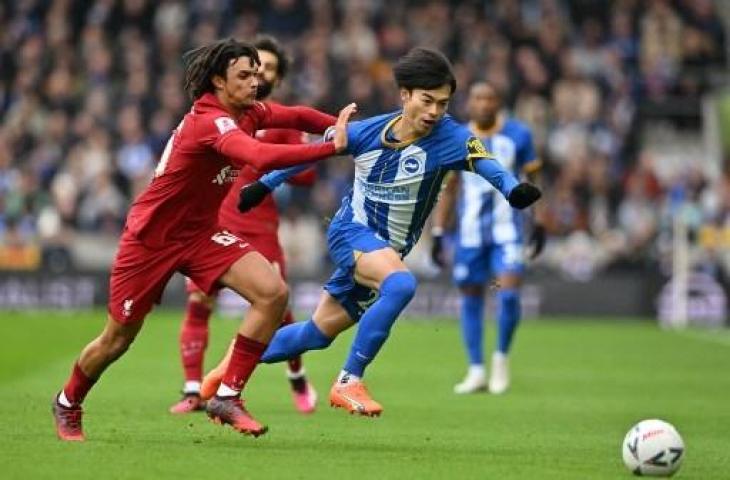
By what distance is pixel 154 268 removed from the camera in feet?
30.4

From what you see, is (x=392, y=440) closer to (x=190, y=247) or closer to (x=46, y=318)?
(x=190, y=247)

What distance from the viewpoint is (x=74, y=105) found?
28.5m

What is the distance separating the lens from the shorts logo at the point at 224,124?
8891 millimetres

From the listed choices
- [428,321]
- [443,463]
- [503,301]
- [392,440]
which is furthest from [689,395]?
[428,321]

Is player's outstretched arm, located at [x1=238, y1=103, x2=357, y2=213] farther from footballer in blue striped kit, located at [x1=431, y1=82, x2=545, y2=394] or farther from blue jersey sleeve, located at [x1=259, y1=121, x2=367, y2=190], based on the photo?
footballer in blue striped kit, located at [x1=431, y1=82, x2=545, y2=394]

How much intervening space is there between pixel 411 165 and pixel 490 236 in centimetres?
471

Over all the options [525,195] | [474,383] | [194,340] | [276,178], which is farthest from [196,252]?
[474,383]

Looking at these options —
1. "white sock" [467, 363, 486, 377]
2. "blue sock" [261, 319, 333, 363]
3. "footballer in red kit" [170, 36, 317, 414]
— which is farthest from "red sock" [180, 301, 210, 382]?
"white sock" [467, 363, 486, 377]

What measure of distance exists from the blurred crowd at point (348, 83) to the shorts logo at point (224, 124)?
1618 centimetres

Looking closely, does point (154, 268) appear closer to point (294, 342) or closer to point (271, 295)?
point (271, 295)

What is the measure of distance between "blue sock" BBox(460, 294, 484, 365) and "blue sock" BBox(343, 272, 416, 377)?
4.69 metres

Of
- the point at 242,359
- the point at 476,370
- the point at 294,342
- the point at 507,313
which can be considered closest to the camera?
the point at 242,359

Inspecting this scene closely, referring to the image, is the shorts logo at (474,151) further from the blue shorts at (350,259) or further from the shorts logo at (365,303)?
the shorts logo at (365,303)

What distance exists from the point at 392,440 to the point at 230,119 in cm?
225
